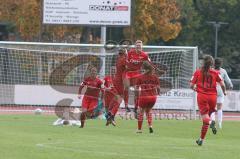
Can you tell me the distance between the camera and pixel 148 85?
22.9m

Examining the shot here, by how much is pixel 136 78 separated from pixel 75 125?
246 cm

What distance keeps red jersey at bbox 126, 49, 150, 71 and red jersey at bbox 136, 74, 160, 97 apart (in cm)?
127

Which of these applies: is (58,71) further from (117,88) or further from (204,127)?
(204,127)

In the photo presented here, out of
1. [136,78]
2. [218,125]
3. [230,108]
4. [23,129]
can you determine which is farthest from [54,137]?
[230,108]

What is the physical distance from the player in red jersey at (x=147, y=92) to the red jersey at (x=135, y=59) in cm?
113

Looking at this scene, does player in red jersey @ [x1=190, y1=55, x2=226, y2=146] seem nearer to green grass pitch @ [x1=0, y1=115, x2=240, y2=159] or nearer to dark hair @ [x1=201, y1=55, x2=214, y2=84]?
dark hair @ [x1=201, y1=55, x2=214, y2=84]

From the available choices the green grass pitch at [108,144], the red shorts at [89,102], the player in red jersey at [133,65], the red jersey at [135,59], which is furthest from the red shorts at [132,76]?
the green grass pitch at [108,144]

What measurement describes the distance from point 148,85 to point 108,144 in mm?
5642

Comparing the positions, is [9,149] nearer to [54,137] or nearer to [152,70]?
[54,137]

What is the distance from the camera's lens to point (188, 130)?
2489 centimetres

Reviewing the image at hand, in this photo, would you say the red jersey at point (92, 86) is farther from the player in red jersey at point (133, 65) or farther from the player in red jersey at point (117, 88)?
the player in red jersey at point (133, 65)

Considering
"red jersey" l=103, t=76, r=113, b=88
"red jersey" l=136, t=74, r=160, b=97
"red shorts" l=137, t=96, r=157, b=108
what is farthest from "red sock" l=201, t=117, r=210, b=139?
"red jersey" l=103, t=76, r=113, b=88

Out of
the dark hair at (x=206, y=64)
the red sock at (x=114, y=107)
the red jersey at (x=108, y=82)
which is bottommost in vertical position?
the red sock at (x=114, y=107)

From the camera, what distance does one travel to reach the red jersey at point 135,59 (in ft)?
79.9
